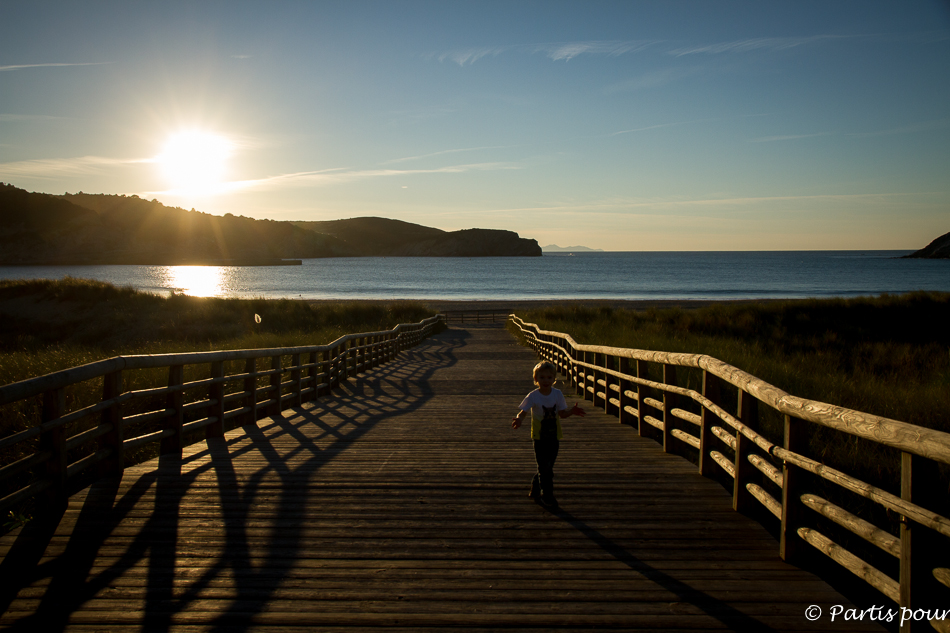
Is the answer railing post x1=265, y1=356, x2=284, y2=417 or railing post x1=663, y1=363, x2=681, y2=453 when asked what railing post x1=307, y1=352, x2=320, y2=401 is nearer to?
railing post x1=265, y1=356, x2=284, y2=417

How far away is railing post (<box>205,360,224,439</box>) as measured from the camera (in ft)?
22.6

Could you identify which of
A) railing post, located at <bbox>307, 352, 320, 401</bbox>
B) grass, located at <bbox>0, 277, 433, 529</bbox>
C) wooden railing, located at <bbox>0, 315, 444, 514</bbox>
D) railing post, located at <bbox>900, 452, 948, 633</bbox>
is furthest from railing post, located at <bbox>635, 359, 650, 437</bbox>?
grass, located at <bbox>0, 277, 433, 529</bbox>

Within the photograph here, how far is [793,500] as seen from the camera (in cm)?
361

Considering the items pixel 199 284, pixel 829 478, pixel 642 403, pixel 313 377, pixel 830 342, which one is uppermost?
pixel 199 284

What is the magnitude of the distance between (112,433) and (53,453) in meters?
0.95

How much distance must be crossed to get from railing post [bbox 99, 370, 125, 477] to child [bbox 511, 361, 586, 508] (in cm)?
332

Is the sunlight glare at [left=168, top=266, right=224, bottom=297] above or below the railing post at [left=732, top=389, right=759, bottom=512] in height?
above

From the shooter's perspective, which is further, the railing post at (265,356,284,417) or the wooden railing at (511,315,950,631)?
the railing post at (265,356,284,417)

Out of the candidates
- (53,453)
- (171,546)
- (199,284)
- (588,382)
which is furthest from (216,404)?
(199,284)

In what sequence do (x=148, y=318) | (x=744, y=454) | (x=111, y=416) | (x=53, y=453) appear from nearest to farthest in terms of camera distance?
(x=53, y=453) < (x=744, y=454) < (x=111, y=416) < (x=148, y=318)

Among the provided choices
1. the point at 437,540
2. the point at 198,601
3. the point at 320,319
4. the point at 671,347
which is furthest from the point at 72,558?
the point at 320,319

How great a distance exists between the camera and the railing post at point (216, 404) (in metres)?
6.89

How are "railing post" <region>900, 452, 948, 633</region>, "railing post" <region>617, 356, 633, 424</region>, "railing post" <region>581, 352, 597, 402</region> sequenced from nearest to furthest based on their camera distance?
"railing post" <region>900, 452, 948, 633</region> < "railing post" <region>617, 356, 633, 424</region> < "railing post" <region>581, 352, 597, 402</region>

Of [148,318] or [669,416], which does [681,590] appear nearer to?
[669,416]
